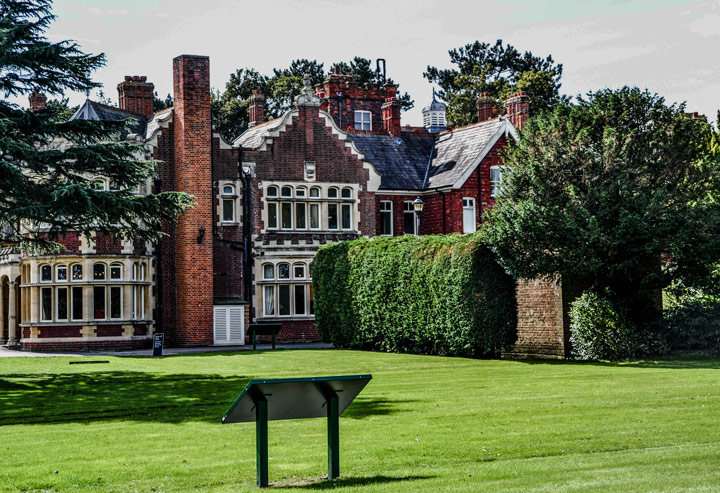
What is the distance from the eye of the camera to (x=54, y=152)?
22.6 meters

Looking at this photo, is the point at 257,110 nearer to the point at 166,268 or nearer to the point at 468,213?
the point at 468,213

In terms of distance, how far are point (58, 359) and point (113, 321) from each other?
6252 mm

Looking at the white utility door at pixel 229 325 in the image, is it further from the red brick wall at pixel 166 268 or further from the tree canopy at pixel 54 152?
Result: the tree canopy at pixel 54 152

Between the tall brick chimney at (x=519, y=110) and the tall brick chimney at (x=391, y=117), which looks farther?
the tall brick chimney at (x=391, y=117)

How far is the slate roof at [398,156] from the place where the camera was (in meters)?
42.3

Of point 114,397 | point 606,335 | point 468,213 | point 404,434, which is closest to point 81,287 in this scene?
point 468,213

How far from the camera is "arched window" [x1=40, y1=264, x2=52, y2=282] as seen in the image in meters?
35.2

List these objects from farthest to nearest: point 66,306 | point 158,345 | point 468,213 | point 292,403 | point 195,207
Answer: point 468,213 < point 195,207 < point 66,306 < point 158,345 < point 292,403

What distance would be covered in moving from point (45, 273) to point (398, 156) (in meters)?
16.3

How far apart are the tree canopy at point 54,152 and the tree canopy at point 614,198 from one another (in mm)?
9087

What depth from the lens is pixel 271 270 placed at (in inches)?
1517

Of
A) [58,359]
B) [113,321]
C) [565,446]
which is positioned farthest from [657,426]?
[113,321]

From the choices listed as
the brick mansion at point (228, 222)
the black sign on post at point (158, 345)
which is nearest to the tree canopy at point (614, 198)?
the brick mansion at point (228, 222)

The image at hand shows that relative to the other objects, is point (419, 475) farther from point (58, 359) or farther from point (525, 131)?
point (58, 359)
